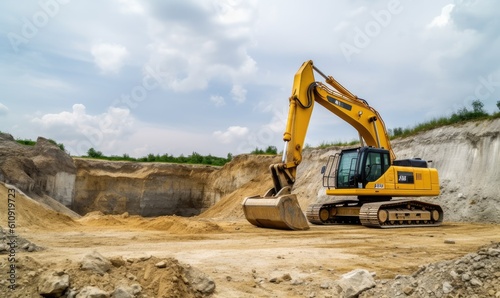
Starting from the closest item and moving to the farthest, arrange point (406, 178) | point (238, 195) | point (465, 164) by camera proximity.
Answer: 1. point (406, 178)
2. point (465, 164)
3. point (238, 195)

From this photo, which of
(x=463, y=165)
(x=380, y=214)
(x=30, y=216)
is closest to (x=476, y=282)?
(x=380, y=214)

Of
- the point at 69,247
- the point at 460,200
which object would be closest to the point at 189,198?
the point at 460,200

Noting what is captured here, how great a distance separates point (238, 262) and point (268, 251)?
1.27 m

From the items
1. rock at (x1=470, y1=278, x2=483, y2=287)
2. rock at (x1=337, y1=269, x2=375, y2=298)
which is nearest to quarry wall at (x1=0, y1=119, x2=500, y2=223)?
rock at (x1=470, y1=278, x2=483, y2=287)

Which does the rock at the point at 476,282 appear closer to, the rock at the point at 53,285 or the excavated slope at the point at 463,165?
the rock at the point at 53,285

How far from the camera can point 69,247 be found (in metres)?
8.43

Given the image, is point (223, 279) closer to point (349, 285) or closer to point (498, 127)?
point (349, 285)

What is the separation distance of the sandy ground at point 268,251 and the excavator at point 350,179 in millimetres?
902

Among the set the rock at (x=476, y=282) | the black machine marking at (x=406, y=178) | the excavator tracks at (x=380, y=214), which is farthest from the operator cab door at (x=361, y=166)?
the rock at (x=476, y=282)

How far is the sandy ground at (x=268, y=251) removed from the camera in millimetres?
5789

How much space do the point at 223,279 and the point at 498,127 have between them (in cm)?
1602

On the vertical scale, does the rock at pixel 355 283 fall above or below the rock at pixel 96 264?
below

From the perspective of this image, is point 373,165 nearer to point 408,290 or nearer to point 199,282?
point 408,290

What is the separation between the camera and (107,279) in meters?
4.68
